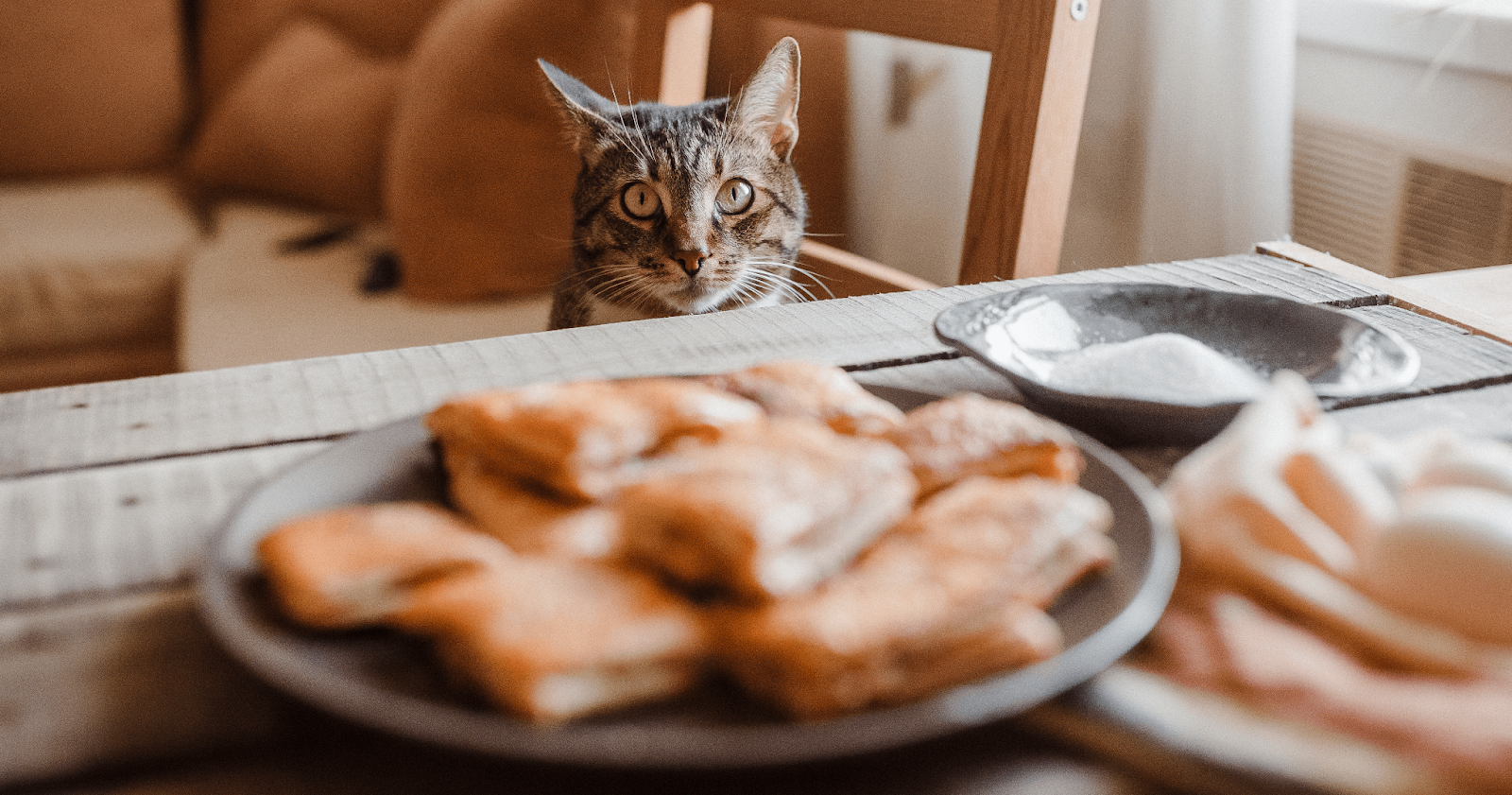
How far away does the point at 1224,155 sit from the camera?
1669mm

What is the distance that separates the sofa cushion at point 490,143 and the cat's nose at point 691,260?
542 millimetres

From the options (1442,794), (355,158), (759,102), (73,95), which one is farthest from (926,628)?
(73,95)

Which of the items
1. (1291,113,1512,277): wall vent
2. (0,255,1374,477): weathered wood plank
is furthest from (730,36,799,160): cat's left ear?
(1291,113,1512,277): wall vent

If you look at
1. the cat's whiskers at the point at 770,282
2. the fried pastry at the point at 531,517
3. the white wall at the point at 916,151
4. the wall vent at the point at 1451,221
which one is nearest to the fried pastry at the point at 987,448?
the fried pastry at the point at 531,517

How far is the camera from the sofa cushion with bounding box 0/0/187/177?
2.39 meters

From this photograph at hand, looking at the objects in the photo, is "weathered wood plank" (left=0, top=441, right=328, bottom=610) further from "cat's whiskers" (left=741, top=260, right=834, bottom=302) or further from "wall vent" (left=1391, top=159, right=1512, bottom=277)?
"wall vent" (left=1391, top=159, right=1512, bottom=277)

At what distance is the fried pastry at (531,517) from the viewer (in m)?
0.43

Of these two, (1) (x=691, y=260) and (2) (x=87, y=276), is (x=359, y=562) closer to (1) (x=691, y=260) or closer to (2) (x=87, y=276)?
(1) (x=691, y=260)

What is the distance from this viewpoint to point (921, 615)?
14.5 inches

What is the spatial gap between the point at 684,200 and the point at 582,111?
0.15m

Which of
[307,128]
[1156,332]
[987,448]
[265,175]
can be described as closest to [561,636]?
[987,448]

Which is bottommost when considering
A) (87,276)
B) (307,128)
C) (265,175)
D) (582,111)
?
(87,276)

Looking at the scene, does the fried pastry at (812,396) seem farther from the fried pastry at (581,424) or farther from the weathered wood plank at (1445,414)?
the weathered wood plank at (1445,414)

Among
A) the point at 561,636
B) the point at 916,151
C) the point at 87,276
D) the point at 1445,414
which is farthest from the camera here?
the point at 916,151
